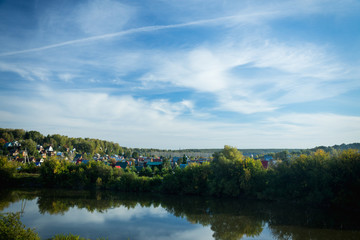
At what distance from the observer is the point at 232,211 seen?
89.8 feet

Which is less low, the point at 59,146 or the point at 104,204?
the point at 59,146

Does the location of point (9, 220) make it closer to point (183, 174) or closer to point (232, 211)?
point (232, 211)

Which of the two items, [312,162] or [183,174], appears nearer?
[312,162]

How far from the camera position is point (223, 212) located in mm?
27047

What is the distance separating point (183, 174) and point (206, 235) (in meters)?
19.3

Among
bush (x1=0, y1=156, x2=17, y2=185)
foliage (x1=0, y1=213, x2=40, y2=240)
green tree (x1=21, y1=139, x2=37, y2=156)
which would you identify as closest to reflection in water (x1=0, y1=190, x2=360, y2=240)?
bush (x1=0, y1=156, x2=17, y2=185)

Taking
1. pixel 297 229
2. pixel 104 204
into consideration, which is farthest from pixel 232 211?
pixel 104 204

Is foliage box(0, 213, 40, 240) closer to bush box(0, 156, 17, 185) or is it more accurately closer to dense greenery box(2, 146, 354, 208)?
dense greenery box(2, 146, 354, 208)

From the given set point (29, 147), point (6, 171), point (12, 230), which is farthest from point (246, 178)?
point (29, 147)

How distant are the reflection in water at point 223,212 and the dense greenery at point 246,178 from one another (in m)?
1.99

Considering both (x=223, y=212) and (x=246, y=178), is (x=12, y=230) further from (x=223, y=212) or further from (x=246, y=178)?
(x=246, y=178)

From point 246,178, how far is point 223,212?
25.9ft

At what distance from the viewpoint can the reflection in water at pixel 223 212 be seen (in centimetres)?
2016

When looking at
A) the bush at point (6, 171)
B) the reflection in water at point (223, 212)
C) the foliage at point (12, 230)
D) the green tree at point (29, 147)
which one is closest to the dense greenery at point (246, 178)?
the reflection in water at point (223, 212)
